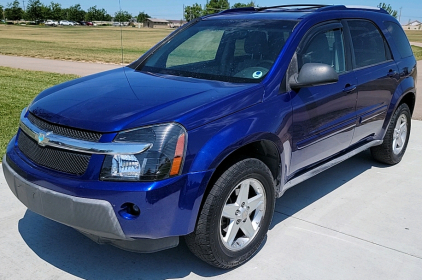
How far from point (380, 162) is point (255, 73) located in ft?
9.40

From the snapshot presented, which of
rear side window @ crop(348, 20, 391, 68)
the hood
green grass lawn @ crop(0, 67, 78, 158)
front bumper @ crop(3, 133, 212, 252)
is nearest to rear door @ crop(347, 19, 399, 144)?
rear side window @ crop(348, 20, 391, 68)

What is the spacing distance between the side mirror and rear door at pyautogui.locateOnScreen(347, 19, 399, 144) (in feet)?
3.06

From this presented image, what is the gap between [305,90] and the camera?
12.5ft

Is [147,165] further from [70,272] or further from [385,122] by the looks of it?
[385,122]

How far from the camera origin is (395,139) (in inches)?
222

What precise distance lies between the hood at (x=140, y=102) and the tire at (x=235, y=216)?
441 millimetres

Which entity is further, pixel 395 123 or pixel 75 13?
pixel 75 13

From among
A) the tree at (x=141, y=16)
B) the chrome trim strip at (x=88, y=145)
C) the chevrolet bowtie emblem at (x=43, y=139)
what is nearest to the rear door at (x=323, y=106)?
the chrome trim strip at (x=88, y=145)

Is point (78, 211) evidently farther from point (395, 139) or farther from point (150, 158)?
point (395, 139)

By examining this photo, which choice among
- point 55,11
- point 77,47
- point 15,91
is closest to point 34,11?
point 55,11

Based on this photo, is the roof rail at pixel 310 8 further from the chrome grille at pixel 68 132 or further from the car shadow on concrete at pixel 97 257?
the chrome grille at pixel 68 132

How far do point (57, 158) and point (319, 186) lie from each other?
294cm

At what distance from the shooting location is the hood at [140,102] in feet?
9.71

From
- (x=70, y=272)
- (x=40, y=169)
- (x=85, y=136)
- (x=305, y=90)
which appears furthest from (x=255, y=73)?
(x=70, y=272)
